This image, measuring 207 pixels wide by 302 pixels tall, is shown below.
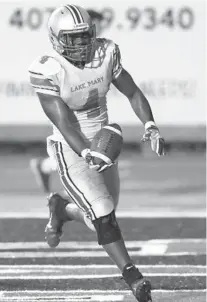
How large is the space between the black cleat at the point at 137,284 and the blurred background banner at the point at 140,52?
371 inches

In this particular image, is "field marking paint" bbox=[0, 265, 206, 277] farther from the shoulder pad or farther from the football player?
the shoulder pad

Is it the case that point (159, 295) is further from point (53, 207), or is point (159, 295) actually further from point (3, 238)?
point (3, 238)

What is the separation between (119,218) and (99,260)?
1.98m

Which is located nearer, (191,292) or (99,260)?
(191,292)

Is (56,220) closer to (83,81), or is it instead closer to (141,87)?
(83,81)

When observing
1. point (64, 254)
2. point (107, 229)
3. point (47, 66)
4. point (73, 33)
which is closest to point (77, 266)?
point (64, 254)

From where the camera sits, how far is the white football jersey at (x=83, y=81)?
255 inches

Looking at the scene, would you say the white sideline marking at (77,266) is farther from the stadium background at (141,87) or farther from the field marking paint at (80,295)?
the stadium background at (141,87)

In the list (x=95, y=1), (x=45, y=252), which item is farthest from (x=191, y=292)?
(x=95, y=1)

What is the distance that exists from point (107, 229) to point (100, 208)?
0.45 ft

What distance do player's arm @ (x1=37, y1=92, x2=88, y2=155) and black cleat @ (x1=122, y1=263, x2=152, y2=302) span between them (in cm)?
79

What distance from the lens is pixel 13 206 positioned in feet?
36.2

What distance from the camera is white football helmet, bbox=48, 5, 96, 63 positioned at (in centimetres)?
646

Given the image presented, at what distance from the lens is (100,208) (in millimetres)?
6355
